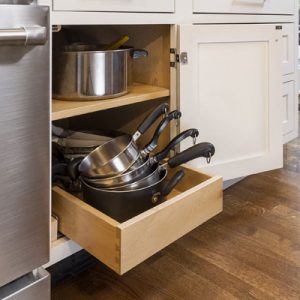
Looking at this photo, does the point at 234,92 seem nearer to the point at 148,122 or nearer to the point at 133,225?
the point at 148,122

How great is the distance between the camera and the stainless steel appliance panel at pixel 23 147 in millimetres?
579

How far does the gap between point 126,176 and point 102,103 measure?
0.20 m

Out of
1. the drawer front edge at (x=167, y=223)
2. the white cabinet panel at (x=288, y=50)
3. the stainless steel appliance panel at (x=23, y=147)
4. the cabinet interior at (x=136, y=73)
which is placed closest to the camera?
the stainless steel appliance panel at (x=23, y=147)

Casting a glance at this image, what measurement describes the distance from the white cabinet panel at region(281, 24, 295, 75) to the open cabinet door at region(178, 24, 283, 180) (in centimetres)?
33

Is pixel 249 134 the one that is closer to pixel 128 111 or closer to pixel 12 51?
pixel 128 111

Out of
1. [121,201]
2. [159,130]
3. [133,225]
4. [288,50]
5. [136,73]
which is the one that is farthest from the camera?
[288,50]

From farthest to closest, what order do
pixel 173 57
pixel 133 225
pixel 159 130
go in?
pixel 173 57 < pixel 159 130 < pixel 133 225

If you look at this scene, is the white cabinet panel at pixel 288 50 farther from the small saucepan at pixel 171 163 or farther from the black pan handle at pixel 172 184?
the black pan handle at pixel 172 184

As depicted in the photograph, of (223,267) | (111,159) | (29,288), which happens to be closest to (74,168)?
(111,159)

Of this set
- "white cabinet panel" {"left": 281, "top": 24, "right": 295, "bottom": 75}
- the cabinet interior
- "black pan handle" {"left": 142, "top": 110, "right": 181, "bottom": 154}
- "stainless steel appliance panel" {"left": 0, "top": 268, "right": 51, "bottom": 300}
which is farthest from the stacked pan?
"white cabinet panel" {"left": 281, "top": 24, "right": 295, "bottom": 75}

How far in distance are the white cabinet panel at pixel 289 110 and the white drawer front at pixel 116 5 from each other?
0.91 metres

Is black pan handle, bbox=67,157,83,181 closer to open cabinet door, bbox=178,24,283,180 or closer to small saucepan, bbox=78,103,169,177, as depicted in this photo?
small saucepan, bbox=78,103,169,177

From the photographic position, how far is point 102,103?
0.98 metres

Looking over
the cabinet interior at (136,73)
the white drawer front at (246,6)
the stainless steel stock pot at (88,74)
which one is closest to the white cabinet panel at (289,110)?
the white drawer front at (246,6)
